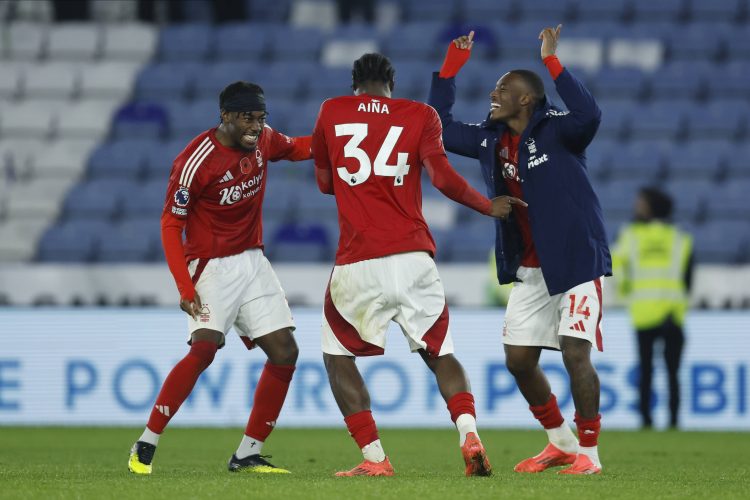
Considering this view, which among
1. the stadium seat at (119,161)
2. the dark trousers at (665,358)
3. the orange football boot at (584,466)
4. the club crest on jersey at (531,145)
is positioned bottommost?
the dark trousers at (665,358)

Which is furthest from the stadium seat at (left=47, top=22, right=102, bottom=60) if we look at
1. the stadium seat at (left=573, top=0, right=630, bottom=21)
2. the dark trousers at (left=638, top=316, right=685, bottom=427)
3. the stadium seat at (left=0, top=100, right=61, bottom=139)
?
the dark trousers at (left=638, top=316, right=685, bottom=427)

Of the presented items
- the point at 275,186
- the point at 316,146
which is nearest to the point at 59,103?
the point at 275,186

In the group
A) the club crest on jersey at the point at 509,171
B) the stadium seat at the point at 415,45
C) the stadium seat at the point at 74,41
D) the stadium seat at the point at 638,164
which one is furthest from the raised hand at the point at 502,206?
the stadium seat at the point at 74,41

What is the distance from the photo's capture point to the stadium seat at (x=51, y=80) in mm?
16688

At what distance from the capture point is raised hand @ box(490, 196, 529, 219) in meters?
5.77

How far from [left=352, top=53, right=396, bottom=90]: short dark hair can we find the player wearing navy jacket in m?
0.61

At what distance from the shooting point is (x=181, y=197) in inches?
236

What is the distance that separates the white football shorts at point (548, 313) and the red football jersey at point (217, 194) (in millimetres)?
1296

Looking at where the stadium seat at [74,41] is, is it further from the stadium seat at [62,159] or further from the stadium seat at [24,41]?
the stadium seat at [62,159]

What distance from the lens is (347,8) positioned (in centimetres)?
1788

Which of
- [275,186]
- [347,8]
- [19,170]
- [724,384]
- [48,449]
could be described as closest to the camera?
[48,449]

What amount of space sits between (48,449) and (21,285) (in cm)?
483

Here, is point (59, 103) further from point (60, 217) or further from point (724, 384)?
point (724, 384)

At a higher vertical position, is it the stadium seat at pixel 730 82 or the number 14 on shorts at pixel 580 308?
the stadium seat at pixel 730 82
